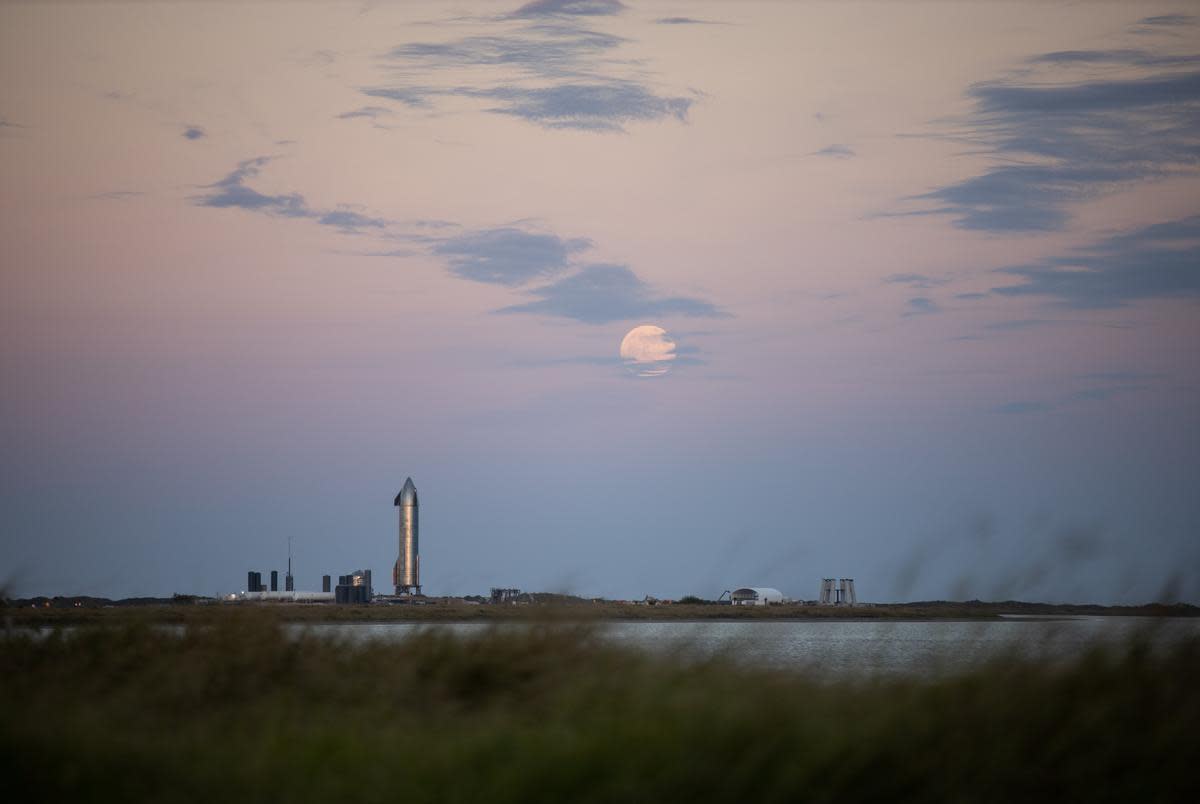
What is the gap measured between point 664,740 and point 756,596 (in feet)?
553

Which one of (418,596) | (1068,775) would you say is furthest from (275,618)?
(418,596)

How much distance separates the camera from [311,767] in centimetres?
1294

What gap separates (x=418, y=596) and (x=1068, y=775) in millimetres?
158863

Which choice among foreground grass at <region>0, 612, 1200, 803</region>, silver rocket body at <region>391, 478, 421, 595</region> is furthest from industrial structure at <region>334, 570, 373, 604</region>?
foreground grass at <region>0, 612, 1200, 803</region>

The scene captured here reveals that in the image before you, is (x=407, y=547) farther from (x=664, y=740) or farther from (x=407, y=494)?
(x=664, y=740)

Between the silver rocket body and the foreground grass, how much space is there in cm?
15339

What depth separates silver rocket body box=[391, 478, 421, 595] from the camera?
168 m

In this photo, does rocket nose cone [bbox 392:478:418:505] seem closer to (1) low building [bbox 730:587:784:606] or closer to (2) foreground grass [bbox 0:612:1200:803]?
(1) low building [bbox 730:587:784:606]

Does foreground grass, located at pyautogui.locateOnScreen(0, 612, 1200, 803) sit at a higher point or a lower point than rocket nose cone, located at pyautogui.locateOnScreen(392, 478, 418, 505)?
lower

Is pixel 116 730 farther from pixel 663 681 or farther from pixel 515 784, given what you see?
pixel 663 681

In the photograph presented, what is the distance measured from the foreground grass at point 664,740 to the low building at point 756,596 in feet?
531

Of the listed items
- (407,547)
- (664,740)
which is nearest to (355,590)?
(407,547)

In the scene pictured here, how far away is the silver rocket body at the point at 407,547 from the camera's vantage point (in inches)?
6624

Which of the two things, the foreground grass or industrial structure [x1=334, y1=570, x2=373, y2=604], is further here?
industrial structure [x1=334, y1=570, x2=373, y2=604]
